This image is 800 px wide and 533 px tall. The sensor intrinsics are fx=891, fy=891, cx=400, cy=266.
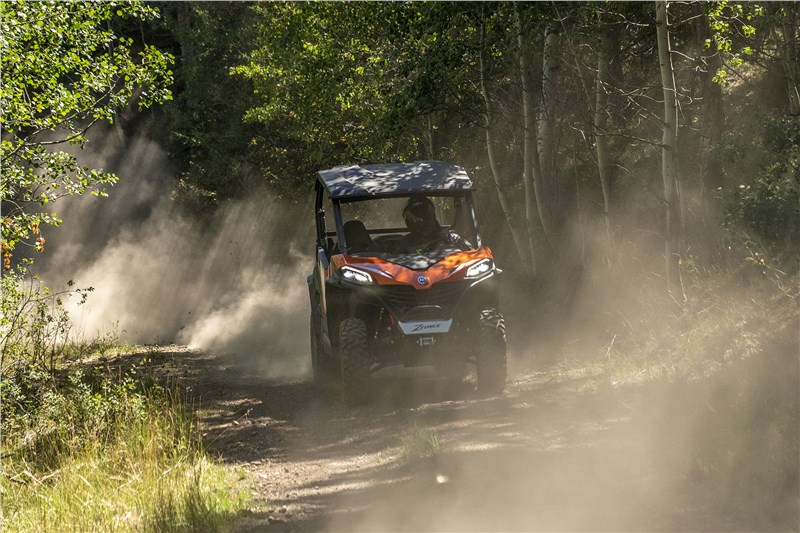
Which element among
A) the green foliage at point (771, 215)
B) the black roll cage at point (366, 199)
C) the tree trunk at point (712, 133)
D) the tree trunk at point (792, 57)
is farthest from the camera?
the tree trunk at point (792, 57)

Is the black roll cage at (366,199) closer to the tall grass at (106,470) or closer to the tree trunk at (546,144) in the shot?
the tall grass at (106,470)

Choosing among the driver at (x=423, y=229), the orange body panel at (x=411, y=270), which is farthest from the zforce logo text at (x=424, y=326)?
the driver at (x=423, y=229)

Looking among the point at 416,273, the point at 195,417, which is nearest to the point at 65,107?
the point at 195,417

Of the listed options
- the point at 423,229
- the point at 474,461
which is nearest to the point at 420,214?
the point at 423,229

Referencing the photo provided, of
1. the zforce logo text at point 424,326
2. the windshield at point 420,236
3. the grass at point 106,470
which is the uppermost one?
the windshield at point 420,236

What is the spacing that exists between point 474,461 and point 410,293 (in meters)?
2.96

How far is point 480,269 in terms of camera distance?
10.1 meters

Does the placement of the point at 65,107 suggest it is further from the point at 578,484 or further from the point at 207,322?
the point at 207,322

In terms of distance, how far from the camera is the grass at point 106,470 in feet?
21.6

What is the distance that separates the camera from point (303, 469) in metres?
7.88

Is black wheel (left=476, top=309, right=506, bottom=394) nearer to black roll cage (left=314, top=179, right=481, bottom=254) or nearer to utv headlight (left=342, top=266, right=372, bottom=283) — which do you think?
black roll cage (left=314, top=179, right=481, bottom=254)

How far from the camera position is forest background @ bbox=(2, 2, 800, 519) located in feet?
33.4

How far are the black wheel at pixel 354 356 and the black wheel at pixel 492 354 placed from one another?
129 centimetres

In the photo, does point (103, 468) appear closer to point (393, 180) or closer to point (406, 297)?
point (406, 297)
